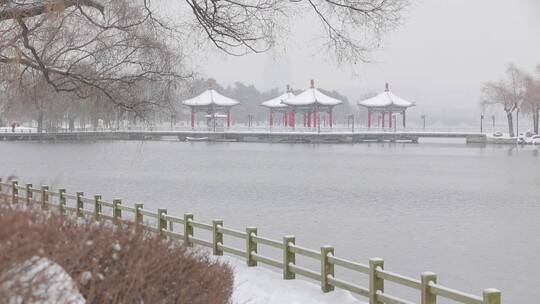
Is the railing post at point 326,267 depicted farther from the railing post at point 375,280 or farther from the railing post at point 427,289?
the railing post at point 427,289

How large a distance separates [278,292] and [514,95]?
92529 millimetres

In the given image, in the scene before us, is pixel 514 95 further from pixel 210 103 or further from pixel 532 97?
pixel 210 103

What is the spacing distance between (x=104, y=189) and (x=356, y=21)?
27.9 metres

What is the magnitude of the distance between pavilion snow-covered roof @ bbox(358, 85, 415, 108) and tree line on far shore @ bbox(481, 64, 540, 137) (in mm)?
11265

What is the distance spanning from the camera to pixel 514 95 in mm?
96688

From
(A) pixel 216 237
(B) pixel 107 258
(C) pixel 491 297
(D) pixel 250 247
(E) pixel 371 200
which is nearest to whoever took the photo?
(B) pixel 107 258

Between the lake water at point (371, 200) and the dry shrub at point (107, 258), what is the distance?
273cm

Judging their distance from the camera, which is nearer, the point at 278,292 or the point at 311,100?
the point at 278,292

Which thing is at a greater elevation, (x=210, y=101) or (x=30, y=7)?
(x=210, y=101)

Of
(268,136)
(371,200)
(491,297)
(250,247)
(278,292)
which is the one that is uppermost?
(268,136)

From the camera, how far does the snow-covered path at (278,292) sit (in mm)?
10352

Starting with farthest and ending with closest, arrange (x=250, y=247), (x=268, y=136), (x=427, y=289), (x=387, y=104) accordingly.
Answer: (x=268, y=136), (x=387, y=104), (x=250, y=247), (x=427, y=289)

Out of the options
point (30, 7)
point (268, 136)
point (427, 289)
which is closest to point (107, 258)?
point (427, 289)

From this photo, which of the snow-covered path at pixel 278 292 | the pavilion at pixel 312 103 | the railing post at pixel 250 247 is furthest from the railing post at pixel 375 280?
the pavilion at pixel 312 103
